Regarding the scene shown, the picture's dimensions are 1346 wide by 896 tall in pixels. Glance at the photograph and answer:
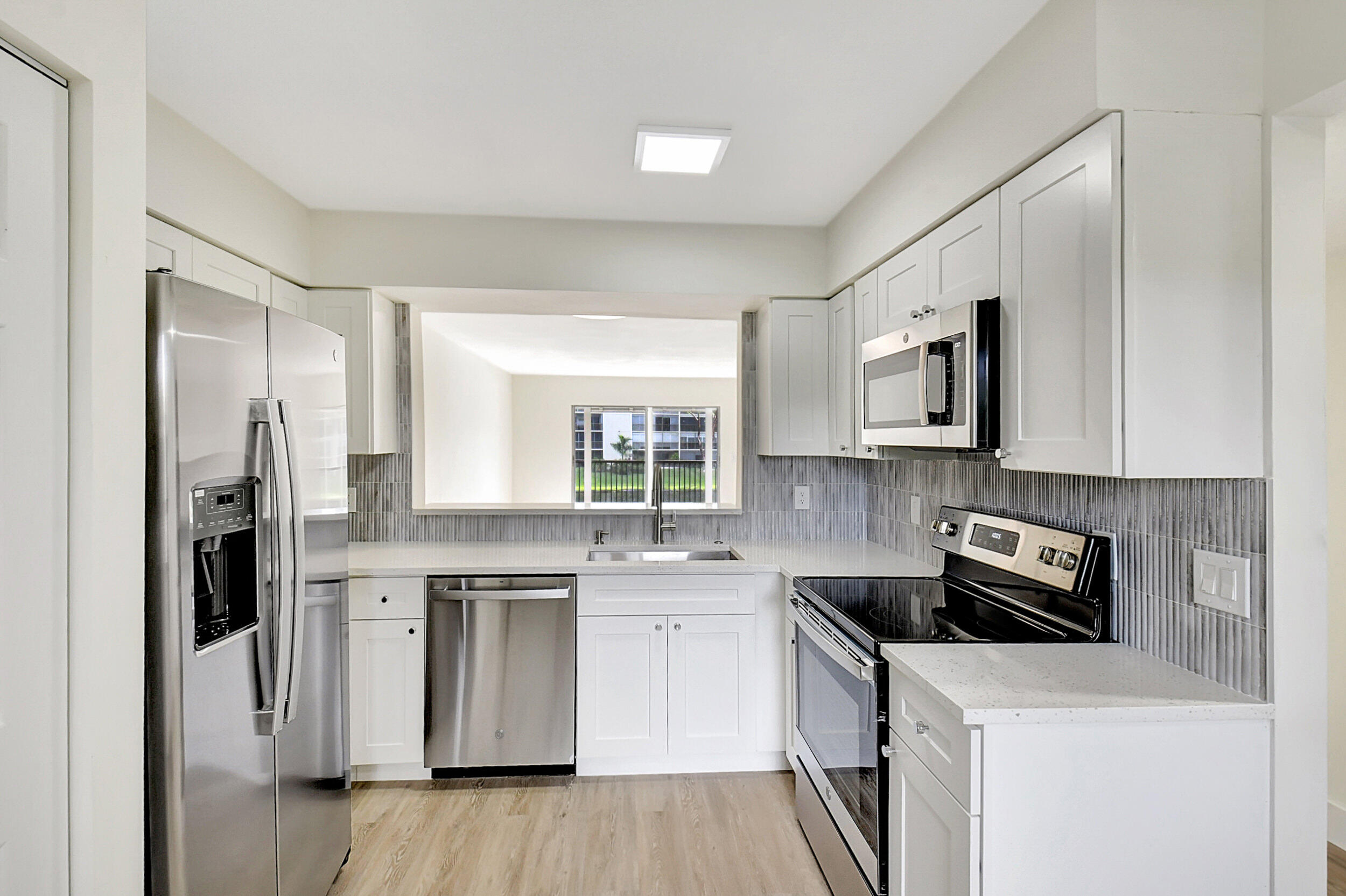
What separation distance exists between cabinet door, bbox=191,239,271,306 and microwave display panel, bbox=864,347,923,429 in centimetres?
199

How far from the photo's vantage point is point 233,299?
1.59 meters

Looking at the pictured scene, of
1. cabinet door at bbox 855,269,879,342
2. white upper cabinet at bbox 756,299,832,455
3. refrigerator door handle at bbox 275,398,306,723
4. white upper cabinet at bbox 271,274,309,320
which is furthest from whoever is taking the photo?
white upper cabinet at bbox 756,299,832,455

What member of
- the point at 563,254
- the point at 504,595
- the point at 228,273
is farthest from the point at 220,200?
the point at 504,595

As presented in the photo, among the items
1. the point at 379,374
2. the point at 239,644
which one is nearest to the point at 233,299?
the point at 239,644

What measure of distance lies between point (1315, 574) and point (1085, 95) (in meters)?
1.01

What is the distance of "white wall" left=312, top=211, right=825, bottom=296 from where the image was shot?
3002 mm

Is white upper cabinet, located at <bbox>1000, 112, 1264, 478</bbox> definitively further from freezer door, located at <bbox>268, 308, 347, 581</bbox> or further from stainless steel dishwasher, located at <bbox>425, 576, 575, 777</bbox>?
stainless steel dishwasher, located at <bbox>425, 576, 575, 777</bbox>

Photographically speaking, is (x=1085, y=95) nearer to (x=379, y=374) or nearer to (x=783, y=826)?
(x=783, y=826)

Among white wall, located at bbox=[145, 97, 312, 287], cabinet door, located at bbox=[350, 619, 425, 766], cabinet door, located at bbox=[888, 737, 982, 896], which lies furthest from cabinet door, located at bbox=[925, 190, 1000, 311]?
cabinet door, located at bbox=[350, 619, 425, 766]

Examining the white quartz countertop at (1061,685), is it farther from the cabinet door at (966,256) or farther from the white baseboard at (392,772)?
the white baseboard at (392,772)

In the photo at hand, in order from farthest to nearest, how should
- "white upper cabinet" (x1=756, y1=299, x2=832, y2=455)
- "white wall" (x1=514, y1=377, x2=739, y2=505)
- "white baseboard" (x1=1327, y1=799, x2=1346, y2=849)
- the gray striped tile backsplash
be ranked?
"white wall" (x1=514, y1=377, x2=739, y2=505)
"white upper cabinet" (x1=756, y1=299, x2=832, y2=455)
"white baseboard" (x1=1327, y1=799, x2=1346, y2=849)
the gray striped tile backsplash

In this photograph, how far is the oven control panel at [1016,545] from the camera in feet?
6.10

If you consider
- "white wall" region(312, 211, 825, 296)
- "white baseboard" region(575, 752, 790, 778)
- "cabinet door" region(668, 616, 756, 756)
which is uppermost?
"white wall" region(312, 211, 825, 296)

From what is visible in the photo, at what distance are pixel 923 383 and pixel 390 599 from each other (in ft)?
6.74
